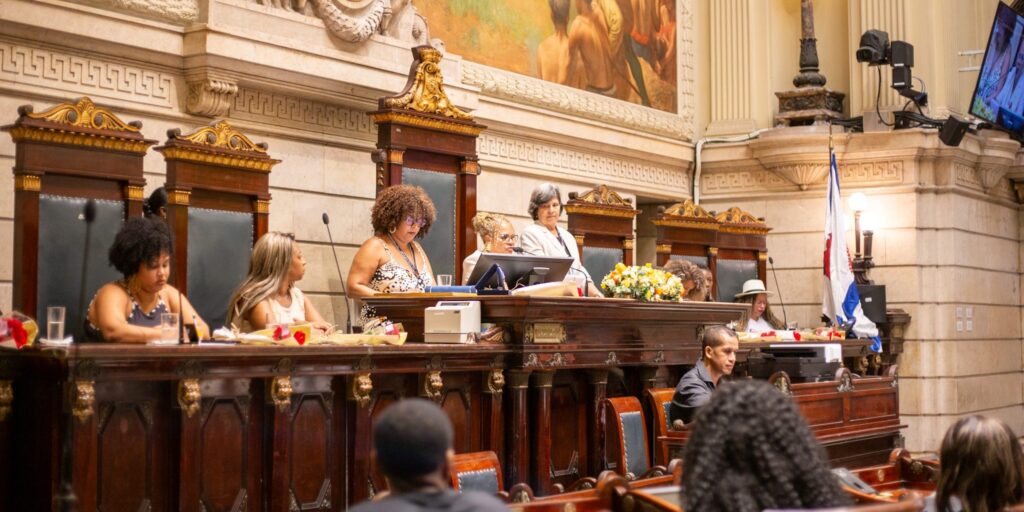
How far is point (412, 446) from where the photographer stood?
2.76m

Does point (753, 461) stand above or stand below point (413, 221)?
below

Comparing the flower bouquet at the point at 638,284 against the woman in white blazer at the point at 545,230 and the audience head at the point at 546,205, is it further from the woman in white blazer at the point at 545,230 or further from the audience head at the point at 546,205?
the audience head at the point at 546,205

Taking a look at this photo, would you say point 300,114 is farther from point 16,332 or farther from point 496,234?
point 16,332

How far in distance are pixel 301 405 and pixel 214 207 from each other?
103 inches

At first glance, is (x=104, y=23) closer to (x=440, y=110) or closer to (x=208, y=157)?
(x=208, y=157)

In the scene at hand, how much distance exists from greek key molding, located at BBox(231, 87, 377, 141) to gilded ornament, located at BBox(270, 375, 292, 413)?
11.8ft

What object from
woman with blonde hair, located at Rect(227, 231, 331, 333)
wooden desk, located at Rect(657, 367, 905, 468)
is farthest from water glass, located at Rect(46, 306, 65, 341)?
wooden desk, located at Rect(657, 367, 905, 468)

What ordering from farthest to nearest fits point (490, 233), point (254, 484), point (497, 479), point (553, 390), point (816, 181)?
1. point (816, 181)
2. point (490, 233)
3. point (553, 390)
4. point (254, 484)
5. point (497, 479)

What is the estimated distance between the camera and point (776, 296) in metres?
14.3

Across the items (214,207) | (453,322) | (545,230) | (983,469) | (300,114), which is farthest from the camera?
(300,114)

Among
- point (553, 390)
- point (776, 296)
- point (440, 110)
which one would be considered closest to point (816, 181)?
point (776, 296)

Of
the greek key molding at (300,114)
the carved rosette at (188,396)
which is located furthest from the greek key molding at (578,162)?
the carved rosette at (188,396)

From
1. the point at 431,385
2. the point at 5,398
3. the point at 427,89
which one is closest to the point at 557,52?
the point at 427,89

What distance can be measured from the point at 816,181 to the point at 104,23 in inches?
334
